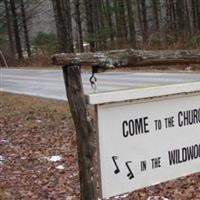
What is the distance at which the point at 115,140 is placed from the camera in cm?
329

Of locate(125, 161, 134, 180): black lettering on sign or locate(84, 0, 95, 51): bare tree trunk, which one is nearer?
locate(125, 161, 134, 180): black lettering on sign

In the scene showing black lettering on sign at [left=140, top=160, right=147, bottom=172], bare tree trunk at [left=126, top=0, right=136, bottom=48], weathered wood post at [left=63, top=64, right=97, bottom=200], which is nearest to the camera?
black lettering on sign at [left=140, top=160, right=147, bottom=172]

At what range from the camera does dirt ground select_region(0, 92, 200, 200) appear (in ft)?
22.5

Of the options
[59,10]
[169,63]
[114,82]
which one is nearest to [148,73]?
[114,82]

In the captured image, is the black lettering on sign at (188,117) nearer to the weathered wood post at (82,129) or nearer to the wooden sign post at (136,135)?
the wooden sign post at (136,135)

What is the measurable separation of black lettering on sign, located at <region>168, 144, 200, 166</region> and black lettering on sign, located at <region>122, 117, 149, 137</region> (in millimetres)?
286

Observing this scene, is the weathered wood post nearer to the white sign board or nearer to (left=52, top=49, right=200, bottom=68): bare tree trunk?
(left=52, top=49, right=200, bottom=68): bare tree trunk

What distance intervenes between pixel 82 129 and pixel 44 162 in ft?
16.7

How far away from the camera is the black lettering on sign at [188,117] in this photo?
11.9ft

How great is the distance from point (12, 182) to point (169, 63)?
436 centimetres

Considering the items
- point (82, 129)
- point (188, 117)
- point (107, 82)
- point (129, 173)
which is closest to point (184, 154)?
point (188, 117)

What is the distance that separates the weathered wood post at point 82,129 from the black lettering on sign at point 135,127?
402 mm

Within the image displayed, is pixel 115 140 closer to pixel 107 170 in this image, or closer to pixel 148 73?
pixel 107 170

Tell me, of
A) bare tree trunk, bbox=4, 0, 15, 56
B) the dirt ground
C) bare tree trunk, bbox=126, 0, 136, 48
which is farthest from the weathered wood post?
bare tree trunk, bbox=4, 0, 15, 56
